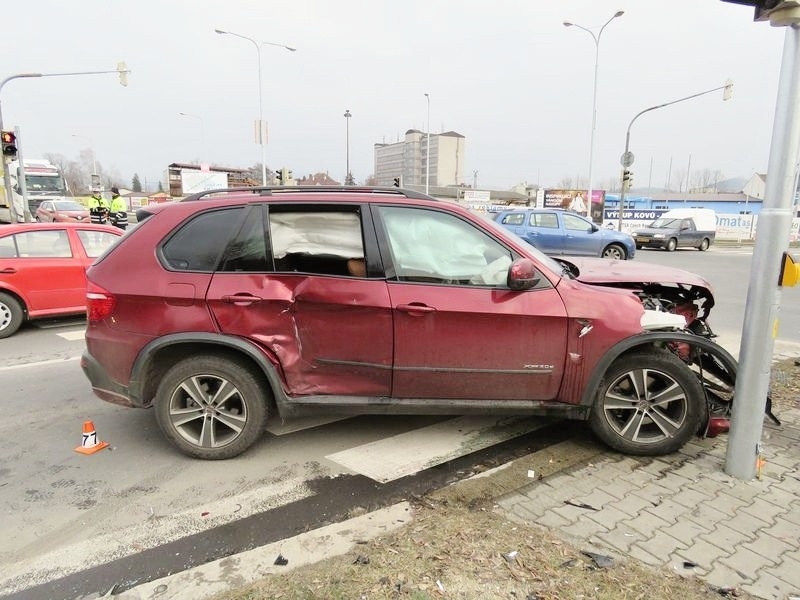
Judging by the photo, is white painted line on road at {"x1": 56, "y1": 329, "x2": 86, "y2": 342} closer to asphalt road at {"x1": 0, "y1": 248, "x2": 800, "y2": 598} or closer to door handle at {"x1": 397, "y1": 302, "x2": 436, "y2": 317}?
asphalt road at {"x1": 0, "y1": 248, "x2": 800, "y2": 598}

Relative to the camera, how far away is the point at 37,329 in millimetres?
7711

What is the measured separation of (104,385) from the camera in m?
3.68

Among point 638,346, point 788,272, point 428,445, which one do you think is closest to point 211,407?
point 428,445

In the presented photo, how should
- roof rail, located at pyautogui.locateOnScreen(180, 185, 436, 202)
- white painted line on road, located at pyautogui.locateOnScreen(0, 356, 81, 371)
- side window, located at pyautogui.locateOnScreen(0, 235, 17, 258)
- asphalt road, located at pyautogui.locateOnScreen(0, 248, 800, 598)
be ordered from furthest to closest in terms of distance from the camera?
side window, located at pyautogui.locateOnScreen(0, 235, 17, 258)
white painted line on road, located at pyautogui.locateOnScreen(0, 356, 81, 371)
roof rail, located at pyautogui.locateOnScreen(180, 185, 436, 202)
asphalt road, located at pyautogui.locateOnScreen(0, 248, 800, 598)

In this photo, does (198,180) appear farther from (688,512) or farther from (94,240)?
(688,512)

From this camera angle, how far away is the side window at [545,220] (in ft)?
53.6

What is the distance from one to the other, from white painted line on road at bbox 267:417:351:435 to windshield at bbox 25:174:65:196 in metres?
33.1

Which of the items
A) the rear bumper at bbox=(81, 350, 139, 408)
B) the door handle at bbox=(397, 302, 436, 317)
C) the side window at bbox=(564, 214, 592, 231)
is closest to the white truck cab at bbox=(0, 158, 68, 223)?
the side window at bbox=(564, 214, 592, 231)

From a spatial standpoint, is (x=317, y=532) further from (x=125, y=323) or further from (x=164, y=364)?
(x=125, y=323)

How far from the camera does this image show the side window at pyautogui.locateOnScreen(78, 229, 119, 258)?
792 centimetres

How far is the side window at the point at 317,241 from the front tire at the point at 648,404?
1.88 m

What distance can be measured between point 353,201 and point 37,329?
21.5 ft

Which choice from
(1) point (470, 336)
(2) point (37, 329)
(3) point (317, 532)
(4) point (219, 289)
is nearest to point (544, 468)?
(1) point (470, 336)

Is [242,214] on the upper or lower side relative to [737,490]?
upper
